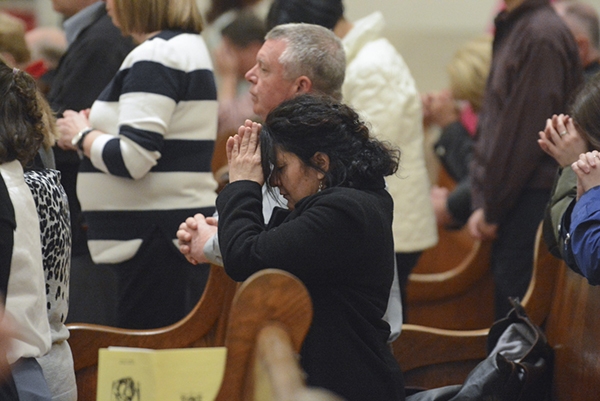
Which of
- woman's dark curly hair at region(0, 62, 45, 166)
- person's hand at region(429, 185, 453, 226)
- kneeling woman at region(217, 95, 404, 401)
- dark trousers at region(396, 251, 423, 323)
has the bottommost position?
person's hand at region(429, 185, 453, 226)

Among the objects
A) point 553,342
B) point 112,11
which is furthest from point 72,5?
point 553,342

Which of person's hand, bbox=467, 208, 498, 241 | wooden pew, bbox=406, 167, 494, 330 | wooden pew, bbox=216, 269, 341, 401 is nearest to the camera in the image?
wooden pew, bbox=216, 269, 341, 401

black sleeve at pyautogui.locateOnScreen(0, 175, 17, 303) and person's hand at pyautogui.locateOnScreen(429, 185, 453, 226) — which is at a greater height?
black sleeve at pyautogui.locateOnScreen(0, 175, 17, 303)

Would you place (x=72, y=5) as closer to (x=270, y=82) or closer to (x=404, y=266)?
(x=270, y=82)

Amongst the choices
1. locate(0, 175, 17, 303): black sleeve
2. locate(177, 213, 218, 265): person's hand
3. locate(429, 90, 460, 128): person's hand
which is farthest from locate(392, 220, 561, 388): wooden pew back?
locate(429, 90, 460, 128): person's hand

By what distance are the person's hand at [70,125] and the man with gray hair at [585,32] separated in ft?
6.85

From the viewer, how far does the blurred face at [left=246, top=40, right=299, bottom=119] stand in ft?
8.19

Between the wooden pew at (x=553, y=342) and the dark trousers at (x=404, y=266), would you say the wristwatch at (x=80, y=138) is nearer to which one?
the wooden pew at (x=553, y=342)

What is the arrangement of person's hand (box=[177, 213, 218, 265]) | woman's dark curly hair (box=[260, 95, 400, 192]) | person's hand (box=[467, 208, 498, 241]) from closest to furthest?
woman's dark curly hair (box=[260, 95, 400, 192])
person's hand (box=[177, 213, 218, 265])
person's hand (box=[467, 208, 498, 241])

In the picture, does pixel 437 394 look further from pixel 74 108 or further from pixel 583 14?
pixel 583 14

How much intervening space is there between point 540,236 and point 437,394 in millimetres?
624

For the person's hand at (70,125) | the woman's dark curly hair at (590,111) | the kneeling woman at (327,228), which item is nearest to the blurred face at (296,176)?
the kneeling woman at (327,228)

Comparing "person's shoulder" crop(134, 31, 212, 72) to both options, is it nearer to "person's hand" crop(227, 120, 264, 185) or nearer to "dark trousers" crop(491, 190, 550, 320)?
"person's hand" crop(227, 120, 264, 185)

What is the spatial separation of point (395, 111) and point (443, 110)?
4.55 ft
